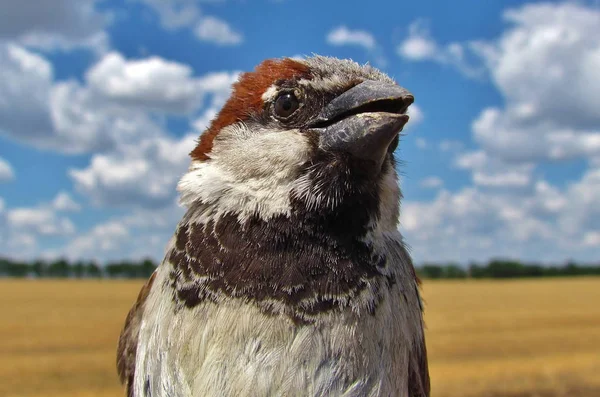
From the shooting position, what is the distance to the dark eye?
3.13 meters

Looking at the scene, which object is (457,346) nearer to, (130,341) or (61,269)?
(130,341)

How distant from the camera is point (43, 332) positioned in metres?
35.2

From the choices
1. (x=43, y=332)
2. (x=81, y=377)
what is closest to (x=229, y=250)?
(x=81, y=377)

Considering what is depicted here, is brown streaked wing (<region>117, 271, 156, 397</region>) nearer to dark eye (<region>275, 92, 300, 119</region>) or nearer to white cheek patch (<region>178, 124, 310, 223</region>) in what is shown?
white cheek patch (<region>178, 124, 310, 223</region>)

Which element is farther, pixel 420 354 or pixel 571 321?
pixel 571 321

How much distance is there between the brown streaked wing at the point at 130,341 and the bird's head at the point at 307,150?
32.4 inches

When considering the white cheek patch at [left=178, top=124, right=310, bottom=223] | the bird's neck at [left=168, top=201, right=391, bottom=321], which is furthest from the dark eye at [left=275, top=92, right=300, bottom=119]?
the bird's neck at [left=168, top=201, right=391, bottom=321]

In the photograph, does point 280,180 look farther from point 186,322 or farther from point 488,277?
point 488,277

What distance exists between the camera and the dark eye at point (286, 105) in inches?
123

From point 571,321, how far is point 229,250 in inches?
1696

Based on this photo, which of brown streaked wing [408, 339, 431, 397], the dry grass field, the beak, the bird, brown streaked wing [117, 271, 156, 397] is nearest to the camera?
the bird

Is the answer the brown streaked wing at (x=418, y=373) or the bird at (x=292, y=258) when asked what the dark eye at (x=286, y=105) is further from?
the brown streaked wing at (x=418, y=373)

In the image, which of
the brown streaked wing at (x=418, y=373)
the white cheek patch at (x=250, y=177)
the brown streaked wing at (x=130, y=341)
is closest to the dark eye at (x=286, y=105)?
the white cheek patch at (x=250, y=177)

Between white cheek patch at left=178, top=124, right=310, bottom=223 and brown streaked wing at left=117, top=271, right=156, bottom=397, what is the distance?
2.31ft
